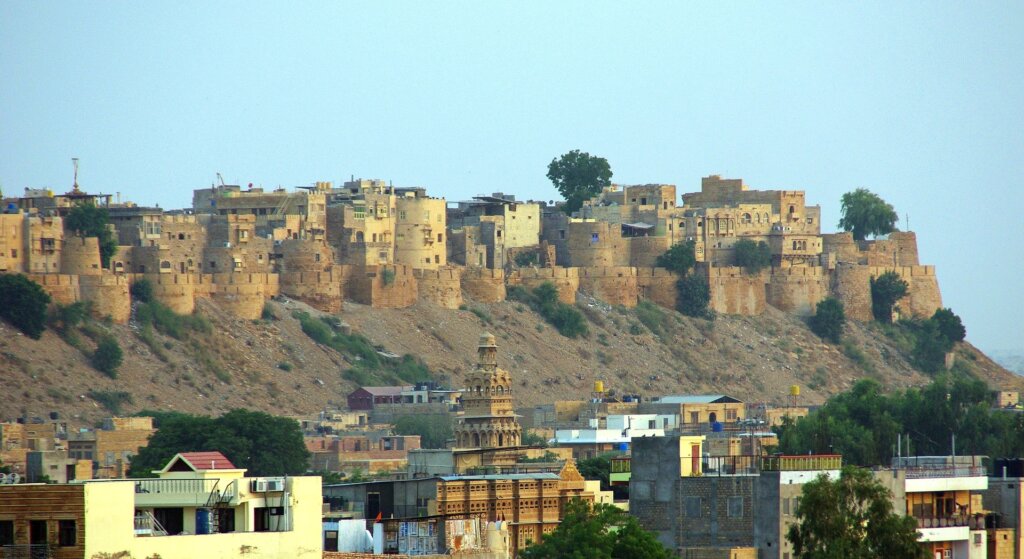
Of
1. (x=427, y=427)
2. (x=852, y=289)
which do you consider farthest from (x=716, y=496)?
(x=852, y=289)

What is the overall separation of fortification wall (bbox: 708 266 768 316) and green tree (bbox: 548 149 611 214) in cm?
1172

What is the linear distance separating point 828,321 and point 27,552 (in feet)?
313

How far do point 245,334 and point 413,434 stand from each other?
9276mm

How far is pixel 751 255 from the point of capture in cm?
12150

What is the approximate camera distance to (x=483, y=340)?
87750 millimetres

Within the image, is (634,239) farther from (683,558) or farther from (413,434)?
(683,558)

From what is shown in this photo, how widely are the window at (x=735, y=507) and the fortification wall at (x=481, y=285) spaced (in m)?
69.0

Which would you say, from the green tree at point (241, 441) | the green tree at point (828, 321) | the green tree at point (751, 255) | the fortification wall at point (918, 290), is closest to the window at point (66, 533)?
the green tree at point (241, 441)

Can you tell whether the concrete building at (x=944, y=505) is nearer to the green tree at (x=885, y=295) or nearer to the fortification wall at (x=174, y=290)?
the fortification wall at (x=174, y=290)

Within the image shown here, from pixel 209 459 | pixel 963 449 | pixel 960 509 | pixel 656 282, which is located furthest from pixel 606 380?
pixel 209 459

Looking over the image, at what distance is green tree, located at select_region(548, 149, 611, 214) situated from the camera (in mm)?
132875

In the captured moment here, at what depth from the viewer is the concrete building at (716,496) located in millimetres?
42781

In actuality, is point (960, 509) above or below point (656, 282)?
below

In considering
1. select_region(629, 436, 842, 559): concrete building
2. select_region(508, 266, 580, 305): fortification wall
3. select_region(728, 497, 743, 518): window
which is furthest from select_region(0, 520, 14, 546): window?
select_region(508, 266, 580, 305): fortification wall
